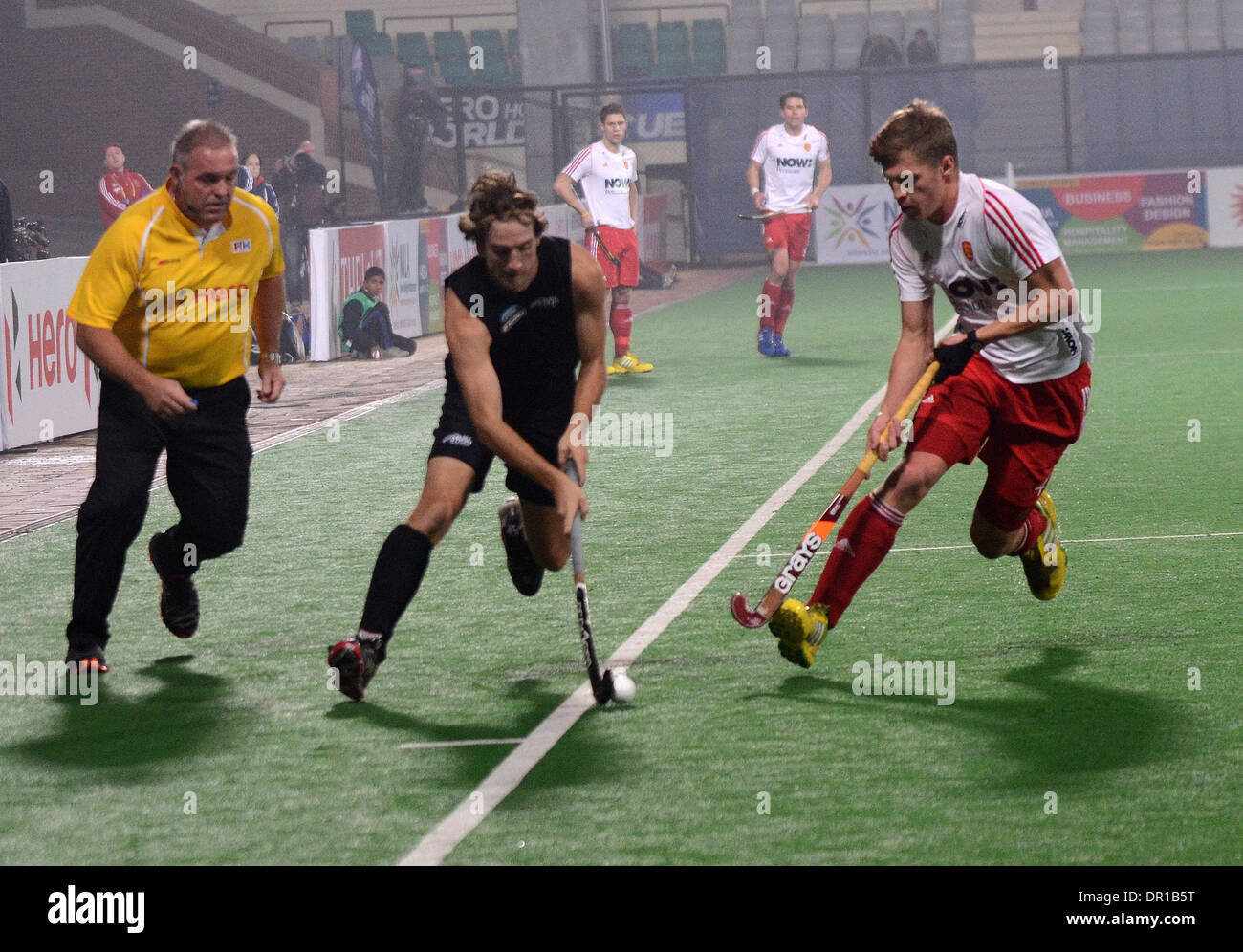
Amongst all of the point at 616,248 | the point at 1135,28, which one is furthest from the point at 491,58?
the point at 616,248

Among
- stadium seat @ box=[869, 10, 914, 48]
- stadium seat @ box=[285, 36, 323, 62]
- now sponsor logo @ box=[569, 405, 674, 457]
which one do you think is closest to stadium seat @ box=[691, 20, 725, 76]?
stadium seat @ box=[869, 10, 914, 48]

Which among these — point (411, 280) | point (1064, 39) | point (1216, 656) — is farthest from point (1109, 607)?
point (1064, 39)

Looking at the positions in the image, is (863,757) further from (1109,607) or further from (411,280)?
(411,280)

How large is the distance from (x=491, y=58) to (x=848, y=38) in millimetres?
6876

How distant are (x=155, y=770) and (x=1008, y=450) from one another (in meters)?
2.76

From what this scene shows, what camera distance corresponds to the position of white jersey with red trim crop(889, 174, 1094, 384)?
569 cm

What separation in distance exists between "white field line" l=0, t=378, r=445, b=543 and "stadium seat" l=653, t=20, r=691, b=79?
22557 millimetres

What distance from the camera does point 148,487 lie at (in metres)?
6.19

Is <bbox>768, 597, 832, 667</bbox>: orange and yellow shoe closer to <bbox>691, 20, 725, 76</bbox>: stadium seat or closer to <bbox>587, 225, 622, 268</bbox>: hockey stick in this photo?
<bbox>587, 225, 622, 268</bbox>: hockey stick

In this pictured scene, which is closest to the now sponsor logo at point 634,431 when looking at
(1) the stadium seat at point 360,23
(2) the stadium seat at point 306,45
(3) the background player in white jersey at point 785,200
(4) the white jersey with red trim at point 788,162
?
(3) the background player in white jersey at point 785,200

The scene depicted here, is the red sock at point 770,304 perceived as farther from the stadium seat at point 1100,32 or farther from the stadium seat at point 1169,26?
the stadium seat at point 1169,26
